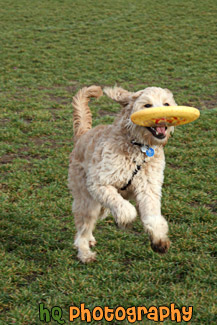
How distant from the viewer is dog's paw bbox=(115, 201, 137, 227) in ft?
11.8

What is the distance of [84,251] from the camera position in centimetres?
437

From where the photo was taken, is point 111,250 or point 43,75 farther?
point 43,75

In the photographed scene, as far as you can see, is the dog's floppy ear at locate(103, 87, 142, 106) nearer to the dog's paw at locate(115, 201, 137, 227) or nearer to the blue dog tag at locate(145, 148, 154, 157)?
the blue dog tag at locate(145, 148, 154, 157)

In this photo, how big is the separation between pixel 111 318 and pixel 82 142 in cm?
193

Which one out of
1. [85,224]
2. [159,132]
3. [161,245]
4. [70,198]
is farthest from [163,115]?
[70,198]

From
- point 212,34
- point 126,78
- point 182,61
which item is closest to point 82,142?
point 126,78

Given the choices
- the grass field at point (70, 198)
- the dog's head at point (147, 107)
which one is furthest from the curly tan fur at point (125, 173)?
the grass field at point (70, 198)

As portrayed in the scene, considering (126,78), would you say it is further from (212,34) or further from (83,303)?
(83,303)

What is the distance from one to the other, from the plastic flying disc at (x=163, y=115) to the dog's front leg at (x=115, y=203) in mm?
687

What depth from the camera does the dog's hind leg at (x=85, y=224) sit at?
4379mm

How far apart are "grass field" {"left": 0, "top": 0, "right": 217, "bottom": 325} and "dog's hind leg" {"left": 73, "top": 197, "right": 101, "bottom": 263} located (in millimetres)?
112

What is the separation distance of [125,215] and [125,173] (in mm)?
466

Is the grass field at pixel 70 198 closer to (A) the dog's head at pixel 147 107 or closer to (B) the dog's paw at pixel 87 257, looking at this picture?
(B) the dog's paw at pixel 87 257

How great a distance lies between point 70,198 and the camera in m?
5.66
